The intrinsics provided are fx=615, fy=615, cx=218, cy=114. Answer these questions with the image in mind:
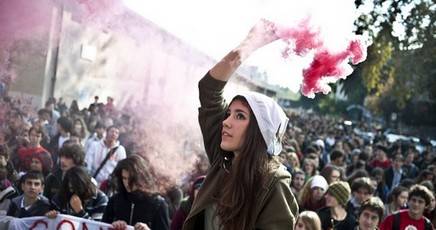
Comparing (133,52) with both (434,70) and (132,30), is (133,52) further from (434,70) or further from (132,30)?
(434,70)

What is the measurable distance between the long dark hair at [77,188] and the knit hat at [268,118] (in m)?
2.79

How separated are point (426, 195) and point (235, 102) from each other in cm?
407

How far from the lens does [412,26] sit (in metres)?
14.6

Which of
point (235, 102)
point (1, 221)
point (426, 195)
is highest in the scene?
point (235, 102)

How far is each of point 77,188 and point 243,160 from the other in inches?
112

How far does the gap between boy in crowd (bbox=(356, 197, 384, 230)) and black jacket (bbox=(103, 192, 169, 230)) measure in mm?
1772

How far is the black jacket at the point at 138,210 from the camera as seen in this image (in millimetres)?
4785

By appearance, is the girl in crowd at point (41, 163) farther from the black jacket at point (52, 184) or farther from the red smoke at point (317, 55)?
the red smoke at point (317, 55)

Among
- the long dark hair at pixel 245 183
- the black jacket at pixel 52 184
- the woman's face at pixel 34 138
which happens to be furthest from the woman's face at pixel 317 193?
the long dark hair at pixel 245 183

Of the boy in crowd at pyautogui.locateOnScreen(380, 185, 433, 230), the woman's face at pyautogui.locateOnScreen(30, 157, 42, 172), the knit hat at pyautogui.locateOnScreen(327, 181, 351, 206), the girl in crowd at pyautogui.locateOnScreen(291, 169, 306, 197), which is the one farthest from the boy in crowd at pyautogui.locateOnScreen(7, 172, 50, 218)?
the girl in crowd at pyautogui.locateOnScreen(291, 169, 306, 197)

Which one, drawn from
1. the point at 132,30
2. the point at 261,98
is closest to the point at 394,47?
the point at 132,30

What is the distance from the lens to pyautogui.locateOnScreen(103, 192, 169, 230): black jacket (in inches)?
188

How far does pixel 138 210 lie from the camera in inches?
189

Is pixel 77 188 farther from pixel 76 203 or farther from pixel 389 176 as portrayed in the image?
pixel 389 176
